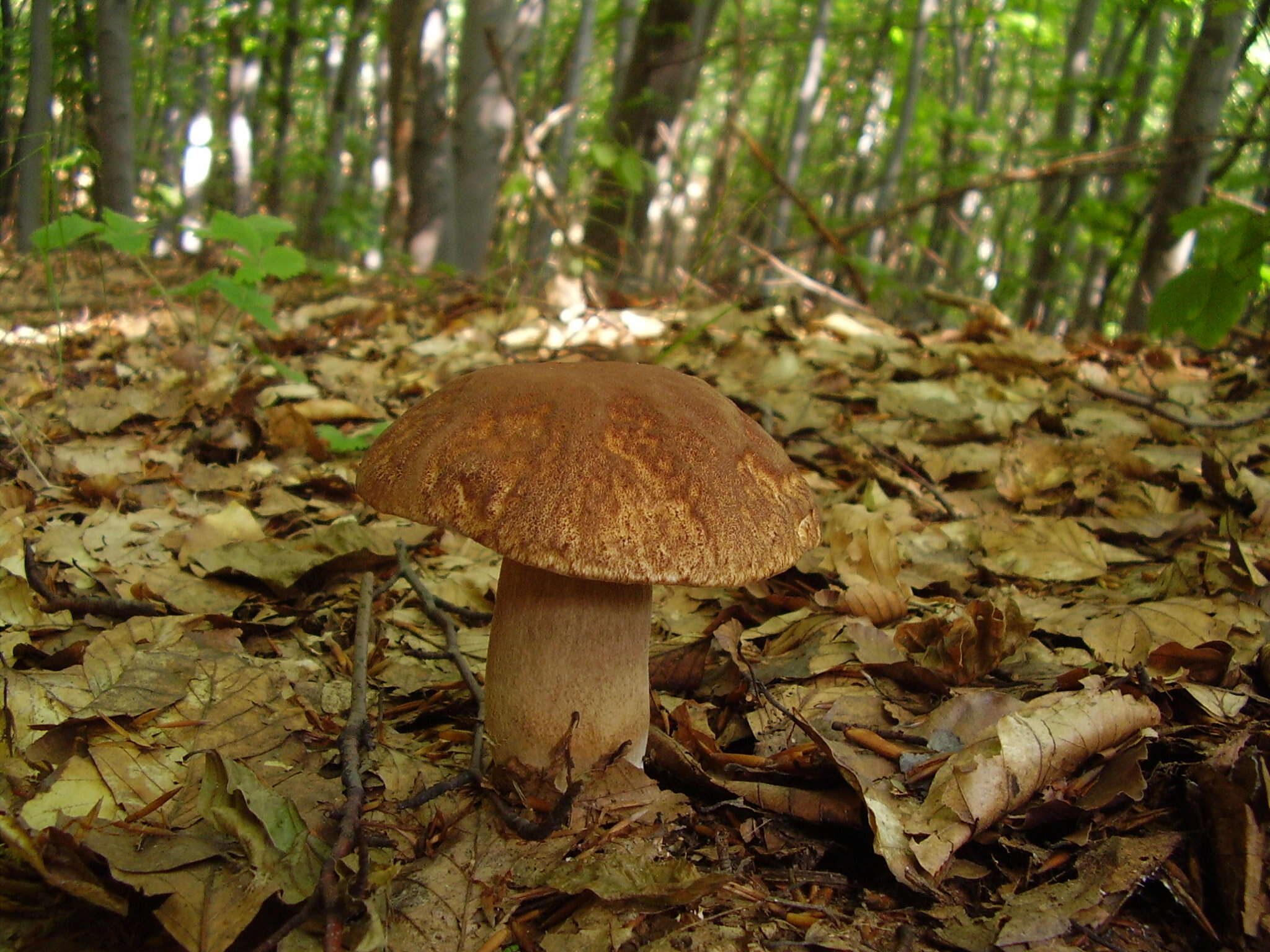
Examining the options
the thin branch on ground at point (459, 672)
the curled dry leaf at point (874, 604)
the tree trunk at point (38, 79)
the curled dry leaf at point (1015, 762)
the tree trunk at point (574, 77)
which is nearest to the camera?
the curled dry leaf at point (1015, 762)

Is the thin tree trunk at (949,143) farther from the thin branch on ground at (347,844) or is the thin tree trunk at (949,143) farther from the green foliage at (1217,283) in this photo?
the thin branch on ground at (347,844)

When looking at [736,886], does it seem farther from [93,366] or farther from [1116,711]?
[93,366]

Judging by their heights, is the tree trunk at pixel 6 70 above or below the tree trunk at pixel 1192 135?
below

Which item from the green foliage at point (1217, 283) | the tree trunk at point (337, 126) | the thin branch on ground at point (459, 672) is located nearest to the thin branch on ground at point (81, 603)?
the thin branch on ground at point (459, 672)

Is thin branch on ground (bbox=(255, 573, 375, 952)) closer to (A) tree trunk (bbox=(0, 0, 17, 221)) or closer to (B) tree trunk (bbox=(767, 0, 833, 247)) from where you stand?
(A) tree trunk (bbox=(0, 0, 17, 221))

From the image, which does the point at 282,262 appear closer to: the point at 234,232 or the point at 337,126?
the point at 234,232

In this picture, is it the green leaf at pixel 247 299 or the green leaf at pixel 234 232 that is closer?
the green leaf at pixel 247 299

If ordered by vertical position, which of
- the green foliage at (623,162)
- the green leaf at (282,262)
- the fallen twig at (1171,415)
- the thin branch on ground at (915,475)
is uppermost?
the green foliage at (623,162)
